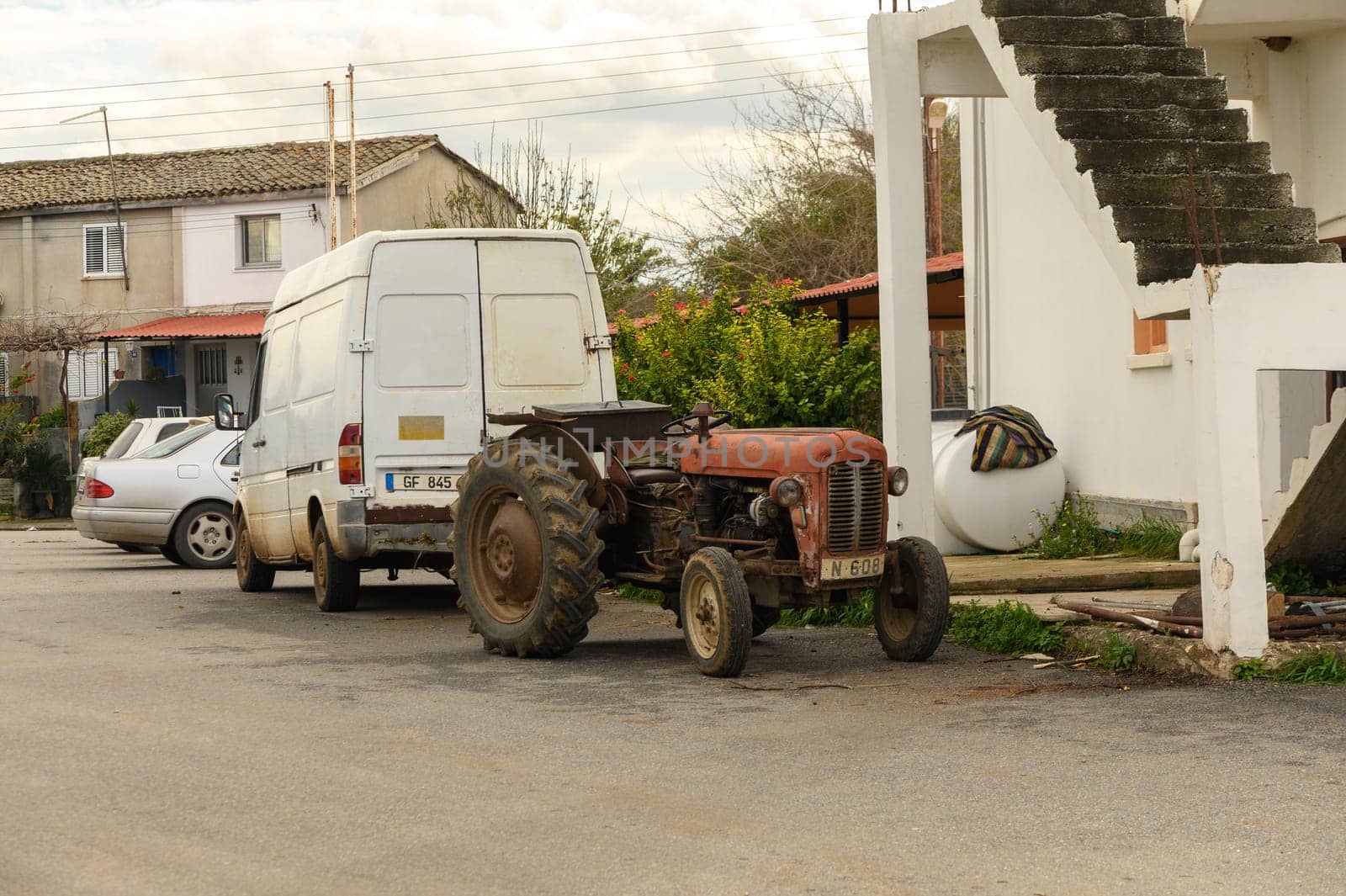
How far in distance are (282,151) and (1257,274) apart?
39.0 meters

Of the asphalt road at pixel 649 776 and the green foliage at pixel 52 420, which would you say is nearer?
the asphalt road at pixel 649 776

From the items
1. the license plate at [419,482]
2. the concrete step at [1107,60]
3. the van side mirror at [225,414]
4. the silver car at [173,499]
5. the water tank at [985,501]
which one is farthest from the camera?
the silver car at [173,499]

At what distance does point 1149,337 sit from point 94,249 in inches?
1321

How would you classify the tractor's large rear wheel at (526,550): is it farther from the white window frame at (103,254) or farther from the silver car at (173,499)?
the white window frame at (103,254)

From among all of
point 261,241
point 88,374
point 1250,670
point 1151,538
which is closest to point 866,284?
point 1151,538

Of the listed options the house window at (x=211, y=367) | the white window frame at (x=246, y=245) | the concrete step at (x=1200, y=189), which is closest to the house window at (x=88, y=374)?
the house window at (x=211, y=367)

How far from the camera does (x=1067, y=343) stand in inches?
618

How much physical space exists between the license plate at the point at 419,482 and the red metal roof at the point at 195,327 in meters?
26.3

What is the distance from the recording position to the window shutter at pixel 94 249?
1652 inches

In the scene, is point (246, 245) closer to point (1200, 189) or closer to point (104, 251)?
point (104, 251)

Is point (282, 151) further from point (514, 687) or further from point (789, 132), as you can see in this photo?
point (514, 687)

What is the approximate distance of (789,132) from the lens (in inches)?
1613

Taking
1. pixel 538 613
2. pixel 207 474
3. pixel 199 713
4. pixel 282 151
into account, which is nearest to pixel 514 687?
pixel 538 613

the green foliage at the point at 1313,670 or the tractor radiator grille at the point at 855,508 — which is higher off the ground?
the tractor radiator grille at the point at 855,508
